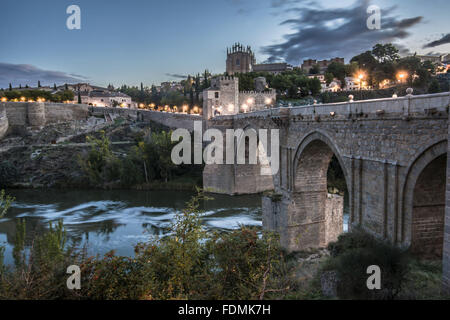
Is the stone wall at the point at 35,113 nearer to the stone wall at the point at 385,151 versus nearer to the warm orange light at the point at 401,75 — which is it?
the stone wall at the point at 385,151

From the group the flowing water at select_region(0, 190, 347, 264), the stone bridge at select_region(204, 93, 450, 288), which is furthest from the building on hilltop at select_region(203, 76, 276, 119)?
the stone bridge at select_region(204, 93, 450, 288)

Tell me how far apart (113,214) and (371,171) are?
2057cm

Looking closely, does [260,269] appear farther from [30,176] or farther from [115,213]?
[30,176]

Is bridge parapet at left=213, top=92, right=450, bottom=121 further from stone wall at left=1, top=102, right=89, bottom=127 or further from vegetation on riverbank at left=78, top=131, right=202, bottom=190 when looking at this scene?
stone wall at left=1, top=102, right=89, bottom=127

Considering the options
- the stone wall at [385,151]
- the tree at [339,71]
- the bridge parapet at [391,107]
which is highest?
the tree at [339,71]

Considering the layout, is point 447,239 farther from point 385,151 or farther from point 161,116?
point 161,116

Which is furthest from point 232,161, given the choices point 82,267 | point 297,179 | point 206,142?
point 82,267

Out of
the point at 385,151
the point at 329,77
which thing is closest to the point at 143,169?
the point at 385,151

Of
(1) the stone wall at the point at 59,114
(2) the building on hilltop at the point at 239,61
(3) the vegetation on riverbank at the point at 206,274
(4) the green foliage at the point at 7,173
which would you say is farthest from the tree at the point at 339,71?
(3) the vegetation on riverbank at the point at 206,274

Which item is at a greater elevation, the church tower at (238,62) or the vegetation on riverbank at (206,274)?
the church tower at (238,62)

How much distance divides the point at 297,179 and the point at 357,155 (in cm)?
514

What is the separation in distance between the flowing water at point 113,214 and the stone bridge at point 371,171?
5.87 m

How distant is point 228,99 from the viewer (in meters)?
36.7

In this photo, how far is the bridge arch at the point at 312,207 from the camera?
15.5 m
